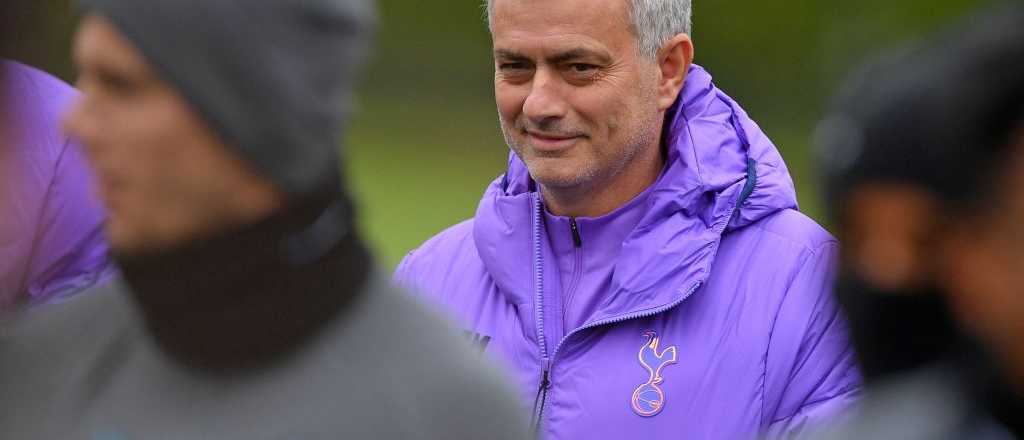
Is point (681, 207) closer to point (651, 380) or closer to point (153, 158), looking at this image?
point (651, 380)

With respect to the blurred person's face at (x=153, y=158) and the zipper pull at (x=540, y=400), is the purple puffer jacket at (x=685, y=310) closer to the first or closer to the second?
the zipper pull at (x=540, y=400)

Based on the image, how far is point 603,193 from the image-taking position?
10.4 feet

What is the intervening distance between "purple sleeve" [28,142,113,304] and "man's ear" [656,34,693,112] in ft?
3.63

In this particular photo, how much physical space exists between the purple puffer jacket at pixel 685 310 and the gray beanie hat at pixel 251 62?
4.21ft

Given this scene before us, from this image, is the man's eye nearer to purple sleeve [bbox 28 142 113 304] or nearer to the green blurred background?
purple sleeve [bbox 28 142 113 304]

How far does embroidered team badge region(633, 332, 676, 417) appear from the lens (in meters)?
2.89

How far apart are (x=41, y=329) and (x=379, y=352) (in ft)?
1.40

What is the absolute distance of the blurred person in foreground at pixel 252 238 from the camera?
5.04ft

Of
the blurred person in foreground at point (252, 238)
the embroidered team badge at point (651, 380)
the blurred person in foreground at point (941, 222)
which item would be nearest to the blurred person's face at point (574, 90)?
the embroidered team badge at point (651, 380)

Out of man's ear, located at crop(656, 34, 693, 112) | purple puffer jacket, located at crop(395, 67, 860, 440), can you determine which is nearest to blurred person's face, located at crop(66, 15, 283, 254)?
purple puffer jacket, located at crop(395, 67, 860, 440)

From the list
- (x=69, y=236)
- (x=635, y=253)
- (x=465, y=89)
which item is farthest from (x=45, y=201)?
(x=465, y=89)

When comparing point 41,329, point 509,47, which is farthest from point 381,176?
point 41,329

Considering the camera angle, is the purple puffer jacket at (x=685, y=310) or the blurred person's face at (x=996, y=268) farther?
the purple puffer jacket at (x=685, y=310)

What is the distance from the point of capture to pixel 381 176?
10.8 metres
